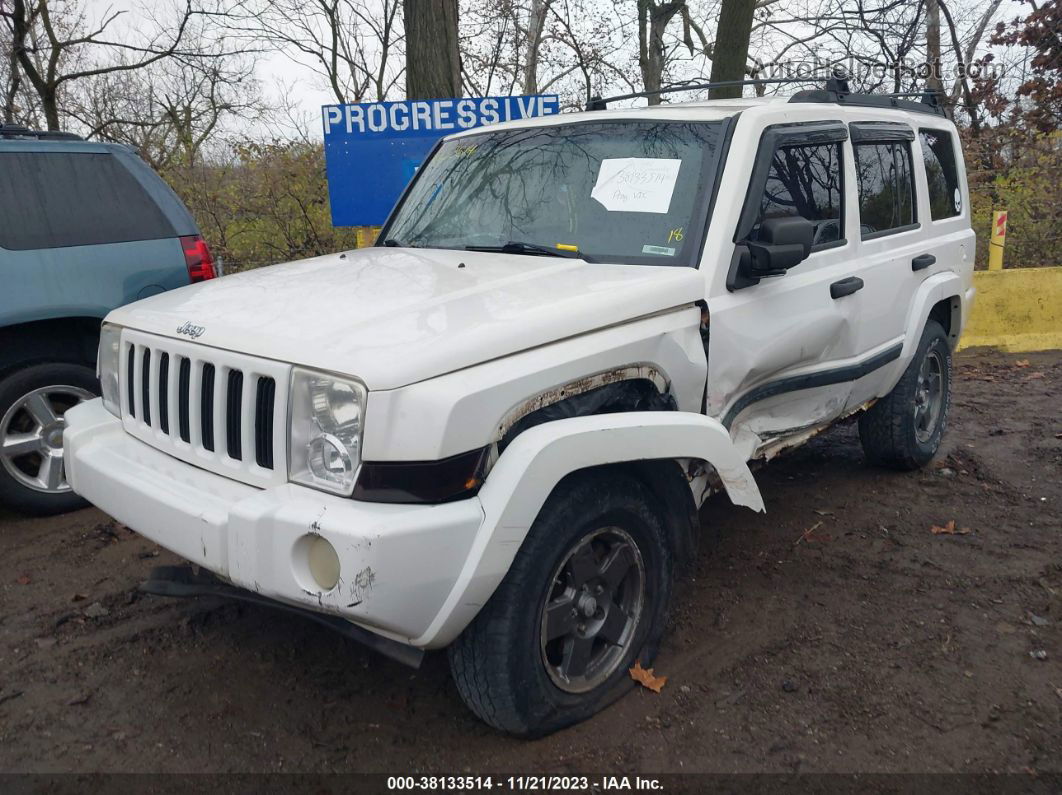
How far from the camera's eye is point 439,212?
4168 mm

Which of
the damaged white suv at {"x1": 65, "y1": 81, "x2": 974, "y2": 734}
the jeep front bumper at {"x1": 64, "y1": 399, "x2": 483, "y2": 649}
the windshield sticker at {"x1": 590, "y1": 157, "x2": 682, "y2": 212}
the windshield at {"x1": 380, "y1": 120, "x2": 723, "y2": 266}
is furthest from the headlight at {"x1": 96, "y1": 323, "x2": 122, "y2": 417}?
the windshield sticker at {"x1": 590, "y1": 157, "x2": 682, "y2": 212}

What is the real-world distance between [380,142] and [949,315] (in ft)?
15.8

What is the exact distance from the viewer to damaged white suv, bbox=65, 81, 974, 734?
2.42 m

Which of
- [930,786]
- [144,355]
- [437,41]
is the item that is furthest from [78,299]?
[437,41]

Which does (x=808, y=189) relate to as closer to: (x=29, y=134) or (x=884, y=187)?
(x=884, y=187)

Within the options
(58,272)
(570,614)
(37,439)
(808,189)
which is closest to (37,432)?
(37,439)

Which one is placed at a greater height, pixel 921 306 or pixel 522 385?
pixel 522 385

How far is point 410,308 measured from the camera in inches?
111

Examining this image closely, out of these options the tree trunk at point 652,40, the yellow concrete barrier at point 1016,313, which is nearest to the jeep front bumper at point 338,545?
the yellow concrete barrier at point 1016,313

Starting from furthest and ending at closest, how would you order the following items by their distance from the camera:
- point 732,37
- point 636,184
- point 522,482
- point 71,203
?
point 732,37, point 71,203, point 636,184, point 522,482

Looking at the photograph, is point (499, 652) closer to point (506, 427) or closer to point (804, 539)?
point (506, 427)

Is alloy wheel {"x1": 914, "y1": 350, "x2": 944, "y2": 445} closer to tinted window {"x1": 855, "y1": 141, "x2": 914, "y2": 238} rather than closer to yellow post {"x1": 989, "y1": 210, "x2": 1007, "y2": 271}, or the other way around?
tinted window {"x1": 855, "y1": 141, "x2": 914, "y2": 238}

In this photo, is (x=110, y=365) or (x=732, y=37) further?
(x=732, y=37)

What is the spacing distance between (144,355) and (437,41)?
6.56 metres
